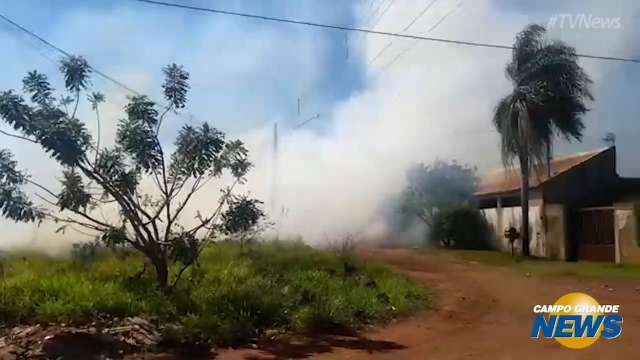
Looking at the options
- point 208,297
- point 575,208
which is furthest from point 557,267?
point 208,297

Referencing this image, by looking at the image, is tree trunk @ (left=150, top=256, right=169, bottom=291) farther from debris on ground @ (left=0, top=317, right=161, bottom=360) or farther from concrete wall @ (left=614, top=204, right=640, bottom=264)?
concrete wall @ (left=614, top=204, right=640, bottom=264)

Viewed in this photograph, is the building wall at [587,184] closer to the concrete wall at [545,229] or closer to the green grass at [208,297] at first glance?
the concrete wall at [545,229]

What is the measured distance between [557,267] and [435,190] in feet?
45.2

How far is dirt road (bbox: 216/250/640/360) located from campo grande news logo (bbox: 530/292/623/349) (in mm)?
149

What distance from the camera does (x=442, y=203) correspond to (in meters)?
31.4

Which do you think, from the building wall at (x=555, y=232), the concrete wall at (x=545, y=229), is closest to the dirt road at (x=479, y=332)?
the building wall at (x=555, y=232)

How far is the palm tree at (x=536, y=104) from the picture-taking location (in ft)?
72.3

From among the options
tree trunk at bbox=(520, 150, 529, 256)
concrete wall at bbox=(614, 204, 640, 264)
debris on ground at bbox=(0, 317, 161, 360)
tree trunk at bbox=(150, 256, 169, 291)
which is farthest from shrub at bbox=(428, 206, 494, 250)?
debris on ground at bbox=(0, 317, 161, 360)

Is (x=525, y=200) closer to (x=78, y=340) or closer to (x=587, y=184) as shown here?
(x=587, y=184)

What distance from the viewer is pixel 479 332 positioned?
9359 millimetres

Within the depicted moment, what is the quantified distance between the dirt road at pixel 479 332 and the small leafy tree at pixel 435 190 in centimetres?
1586

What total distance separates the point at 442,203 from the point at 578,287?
58.1 ft

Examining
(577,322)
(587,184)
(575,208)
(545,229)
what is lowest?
(577,322)

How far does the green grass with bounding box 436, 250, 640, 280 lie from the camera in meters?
16.3
